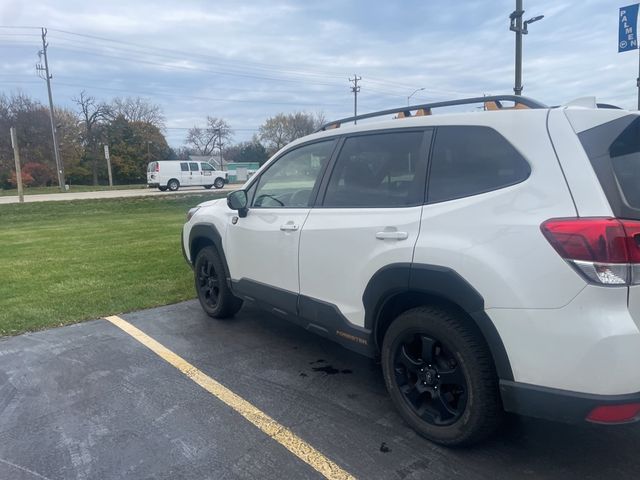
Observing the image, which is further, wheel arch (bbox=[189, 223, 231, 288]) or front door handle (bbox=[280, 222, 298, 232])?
wheel arch (bbox=[189, 223, 231, 288])

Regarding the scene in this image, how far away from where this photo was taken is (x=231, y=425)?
301 cm

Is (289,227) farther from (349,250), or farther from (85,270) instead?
(85,270)

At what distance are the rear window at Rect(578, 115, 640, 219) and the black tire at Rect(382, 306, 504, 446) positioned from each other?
0.90m

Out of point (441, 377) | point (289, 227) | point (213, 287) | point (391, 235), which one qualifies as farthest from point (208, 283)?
point (441, 377)

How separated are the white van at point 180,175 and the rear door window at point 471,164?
31776 millimetres

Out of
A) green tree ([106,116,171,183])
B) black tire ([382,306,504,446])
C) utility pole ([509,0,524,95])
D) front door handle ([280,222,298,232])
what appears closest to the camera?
black tire ([382,306,504,446])

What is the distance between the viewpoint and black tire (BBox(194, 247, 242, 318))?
4832 millimetres

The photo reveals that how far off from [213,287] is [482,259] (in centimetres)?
340

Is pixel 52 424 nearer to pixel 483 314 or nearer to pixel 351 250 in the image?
pixel 351 250

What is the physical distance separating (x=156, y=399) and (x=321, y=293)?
4.53 ft

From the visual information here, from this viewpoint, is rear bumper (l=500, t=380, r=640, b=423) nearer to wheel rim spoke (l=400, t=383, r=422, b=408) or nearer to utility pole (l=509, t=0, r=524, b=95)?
→ wheel rim spoke (l=400, t=383, r=422, b=408)

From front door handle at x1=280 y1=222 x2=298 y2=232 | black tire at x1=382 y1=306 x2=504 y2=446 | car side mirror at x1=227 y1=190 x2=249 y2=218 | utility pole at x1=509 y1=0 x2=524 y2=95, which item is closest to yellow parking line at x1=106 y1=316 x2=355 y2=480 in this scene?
black tire at x1=382 y1=306 x2=504 y2=446

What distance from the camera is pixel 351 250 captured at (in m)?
3.07

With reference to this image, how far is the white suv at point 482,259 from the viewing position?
2.04 metres
